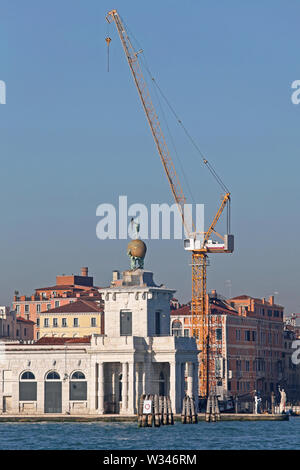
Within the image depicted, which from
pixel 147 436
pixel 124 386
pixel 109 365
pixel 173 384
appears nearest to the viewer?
pixel 147 436

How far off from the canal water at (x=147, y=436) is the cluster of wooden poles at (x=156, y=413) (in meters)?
1.01

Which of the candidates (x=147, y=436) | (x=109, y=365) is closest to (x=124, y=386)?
(x=109, y=365)

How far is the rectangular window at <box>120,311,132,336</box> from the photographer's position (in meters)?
137

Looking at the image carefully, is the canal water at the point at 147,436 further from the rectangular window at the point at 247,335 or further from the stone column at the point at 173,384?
the rectangular window at the point at 247,335

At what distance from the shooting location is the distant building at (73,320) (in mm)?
194125

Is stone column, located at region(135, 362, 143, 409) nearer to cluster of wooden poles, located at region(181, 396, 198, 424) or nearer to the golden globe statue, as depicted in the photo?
cluster of wooden poles, located at region(181, 396, 198, 424)

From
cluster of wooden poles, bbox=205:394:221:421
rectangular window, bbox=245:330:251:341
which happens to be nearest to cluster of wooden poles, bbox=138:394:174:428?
cluster of wooden poles, bbox=205:394:221:421

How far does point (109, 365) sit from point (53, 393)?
5.77 meters

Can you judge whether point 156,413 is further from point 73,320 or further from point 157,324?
point 73,320

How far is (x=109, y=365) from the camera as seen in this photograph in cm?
13650

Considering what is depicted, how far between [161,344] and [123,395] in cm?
586

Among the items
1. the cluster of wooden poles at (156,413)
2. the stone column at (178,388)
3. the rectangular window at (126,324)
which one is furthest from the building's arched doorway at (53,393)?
the cluster of wooden poles at (156,413)

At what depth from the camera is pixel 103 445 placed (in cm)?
10362
